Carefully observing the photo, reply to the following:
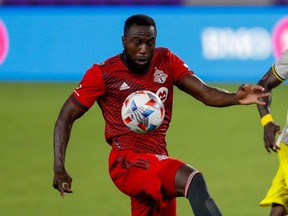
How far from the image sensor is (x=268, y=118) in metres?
8.20

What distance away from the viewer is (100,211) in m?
10.4

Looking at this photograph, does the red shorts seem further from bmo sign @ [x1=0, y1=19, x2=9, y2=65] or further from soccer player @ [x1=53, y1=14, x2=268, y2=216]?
bmo sign @ [x1=0, y1=19, x2=9, y2=65]

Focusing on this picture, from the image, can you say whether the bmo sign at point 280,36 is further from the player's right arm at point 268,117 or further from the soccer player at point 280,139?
the player's right arm at point 268,117

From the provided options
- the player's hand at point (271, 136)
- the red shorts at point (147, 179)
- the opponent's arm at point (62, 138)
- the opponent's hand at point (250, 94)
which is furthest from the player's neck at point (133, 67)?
the player's hand at point (271, 136)

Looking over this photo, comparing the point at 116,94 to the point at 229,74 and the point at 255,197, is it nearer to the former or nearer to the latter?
the point at 255,197

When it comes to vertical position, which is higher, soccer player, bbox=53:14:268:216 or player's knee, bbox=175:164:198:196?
soccer player, bbox=53:14:268:216

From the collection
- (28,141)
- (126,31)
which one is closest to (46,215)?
(126,31)

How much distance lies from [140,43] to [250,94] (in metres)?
0.96

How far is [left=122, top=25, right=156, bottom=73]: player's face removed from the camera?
7926 millimetres

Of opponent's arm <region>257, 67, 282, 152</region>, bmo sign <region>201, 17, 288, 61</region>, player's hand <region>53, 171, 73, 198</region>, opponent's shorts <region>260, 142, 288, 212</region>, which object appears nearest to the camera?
player's hand <region>53, 171, 73, 198</region>

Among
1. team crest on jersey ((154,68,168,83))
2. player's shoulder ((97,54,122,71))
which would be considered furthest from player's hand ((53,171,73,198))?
team crest on jersey ((154,68,168,83))

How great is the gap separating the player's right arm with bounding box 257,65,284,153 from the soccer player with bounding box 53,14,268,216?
342 mm

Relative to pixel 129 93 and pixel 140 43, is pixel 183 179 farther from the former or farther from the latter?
pixel 140 43

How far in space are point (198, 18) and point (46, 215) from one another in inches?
342
